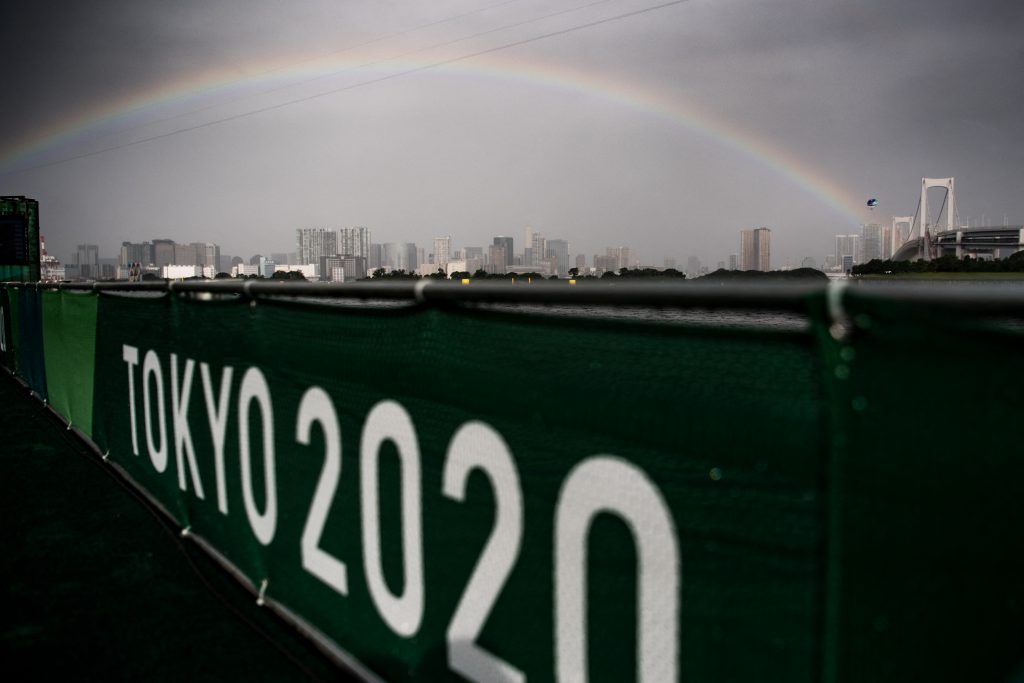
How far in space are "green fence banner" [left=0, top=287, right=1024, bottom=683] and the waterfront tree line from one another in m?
66.9

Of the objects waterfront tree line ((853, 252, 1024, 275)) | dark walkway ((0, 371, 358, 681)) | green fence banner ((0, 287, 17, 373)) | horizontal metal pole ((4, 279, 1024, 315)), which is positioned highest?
waterfront tree line ((853, 252, 1024, 275))

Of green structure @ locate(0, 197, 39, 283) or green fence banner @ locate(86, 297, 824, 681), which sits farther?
green structure @ locate(0, 197, 39, 283)

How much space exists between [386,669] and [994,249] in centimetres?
10974

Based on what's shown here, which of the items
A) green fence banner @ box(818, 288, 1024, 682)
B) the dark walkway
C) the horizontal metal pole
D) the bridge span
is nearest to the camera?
green fence banner @ box(818, 288, 1024, 682)

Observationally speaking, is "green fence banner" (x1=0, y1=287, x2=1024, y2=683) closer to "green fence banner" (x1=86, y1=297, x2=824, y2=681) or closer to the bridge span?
"green fence banner" (x1=86, y1=297, x2=824, y2=681)

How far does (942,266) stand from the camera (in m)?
71.3

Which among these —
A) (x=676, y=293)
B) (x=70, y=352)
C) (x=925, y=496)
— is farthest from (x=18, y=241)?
(x=925, y=496)

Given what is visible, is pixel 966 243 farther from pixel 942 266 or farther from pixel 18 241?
pixel 18 241

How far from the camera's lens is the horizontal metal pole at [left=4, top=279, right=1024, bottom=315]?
1.19 meters

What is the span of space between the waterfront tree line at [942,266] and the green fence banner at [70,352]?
64780 mm

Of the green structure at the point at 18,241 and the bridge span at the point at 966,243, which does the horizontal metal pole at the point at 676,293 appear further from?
the bridge span at the point at 966,243

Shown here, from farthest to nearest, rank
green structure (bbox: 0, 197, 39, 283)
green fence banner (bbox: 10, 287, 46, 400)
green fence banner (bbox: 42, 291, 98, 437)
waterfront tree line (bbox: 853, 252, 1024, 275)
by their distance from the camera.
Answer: waterfront tree line (bbox: 853, 252, 1024, 275) → green structure (bbox: 0, 197, 39, 283) → green fence banner (bbox: 10, 287, 46, 400) → green fence banner (bbox: 42, 291, 98, 437)

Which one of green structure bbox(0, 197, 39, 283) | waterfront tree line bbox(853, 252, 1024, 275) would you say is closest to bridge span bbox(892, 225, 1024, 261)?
waterfront tree line bbox(853, 252, 1024, 275)

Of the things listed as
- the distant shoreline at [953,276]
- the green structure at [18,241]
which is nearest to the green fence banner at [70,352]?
the green structure at [18,241]
